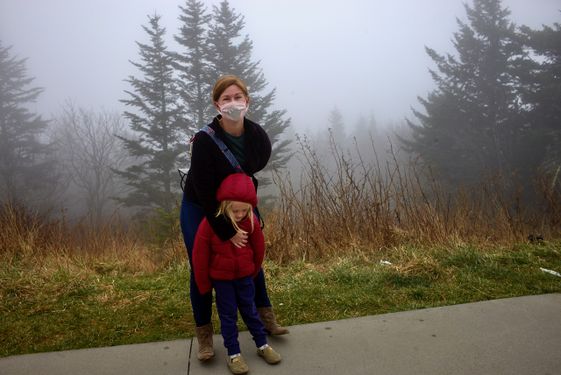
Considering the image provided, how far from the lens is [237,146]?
2.33 metres

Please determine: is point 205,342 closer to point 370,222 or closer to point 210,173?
point 210,173

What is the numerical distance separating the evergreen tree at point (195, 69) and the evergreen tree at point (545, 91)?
18802 mm

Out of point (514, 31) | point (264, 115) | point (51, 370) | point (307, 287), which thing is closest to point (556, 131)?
point (514, 31)

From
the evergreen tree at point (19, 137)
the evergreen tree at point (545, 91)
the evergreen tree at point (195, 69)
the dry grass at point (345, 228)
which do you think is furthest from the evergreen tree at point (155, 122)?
the evergreen tree at point (545, 91)

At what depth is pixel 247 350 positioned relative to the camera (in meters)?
2.43

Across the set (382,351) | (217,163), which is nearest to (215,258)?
(217,163)

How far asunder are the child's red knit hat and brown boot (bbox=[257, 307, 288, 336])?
2.65 ft

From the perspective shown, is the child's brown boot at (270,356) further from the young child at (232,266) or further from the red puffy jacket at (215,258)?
the red puffy jacket at (215,258)

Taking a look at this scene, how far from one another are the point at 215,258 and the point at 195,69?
23144 millimetres

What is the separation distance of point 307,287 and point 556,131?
2434cm

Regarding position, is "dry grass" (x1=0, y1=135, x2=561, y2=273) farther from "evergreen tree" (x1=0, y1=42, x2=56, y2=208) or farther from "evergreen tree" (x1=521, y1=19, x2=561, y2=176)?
"evergreen tree" (x1=0, y1=42, x2=56, y2=208)

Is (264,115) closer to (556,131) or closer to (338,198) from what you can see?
(556,131)

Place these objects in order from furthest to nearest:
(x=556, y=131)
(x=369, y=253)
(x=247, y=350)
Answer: (x=556, y=131) < (x=369, y=253) < (x=247, y=350)

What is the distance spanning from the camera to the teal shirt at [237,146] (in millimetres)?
2309
